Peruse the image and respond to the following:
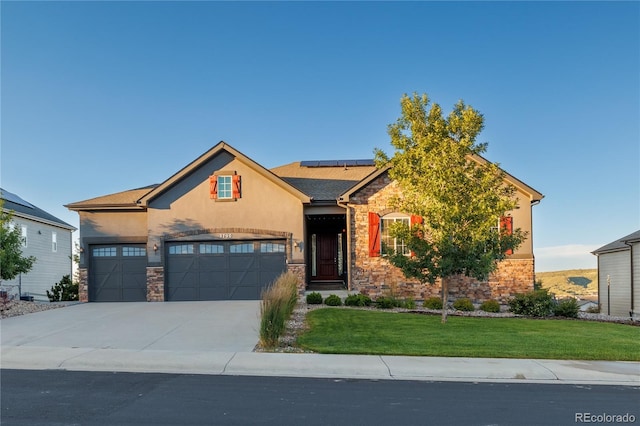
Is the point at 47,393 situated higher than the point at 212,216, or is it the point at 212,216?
the point at 212,216

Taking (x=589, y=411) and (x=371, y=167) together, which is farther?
(x=371, y=167)

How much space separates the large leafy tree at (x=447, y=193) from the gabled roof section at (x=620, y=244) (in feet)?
42.4

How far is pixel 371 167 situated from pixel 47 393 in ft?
66.0

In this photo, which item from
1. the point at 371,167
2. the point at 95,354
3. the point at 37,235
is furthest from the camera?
the point at 37,235

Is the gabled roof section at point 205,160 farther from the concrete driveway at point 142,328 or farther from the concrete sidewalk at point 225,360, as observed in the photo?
the concrete sidewalk at point 225,360

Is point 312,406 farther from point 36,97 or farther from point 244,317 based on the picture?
point 36,97

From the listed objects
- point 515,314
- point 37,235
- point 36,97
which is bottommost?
point 515,314

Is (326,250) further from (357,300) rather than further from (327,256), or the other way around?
(357,300)

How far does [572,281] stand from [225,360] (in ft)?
234

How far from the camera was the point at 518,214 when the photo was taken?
19.6 meters

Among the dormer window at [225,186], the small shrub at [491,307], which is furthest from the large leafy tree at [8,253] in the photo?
the small shrub at [491,307]

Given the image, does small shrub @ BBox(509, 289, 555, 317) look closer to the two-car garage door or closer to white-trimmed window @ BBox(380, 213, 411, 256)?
white-trimmed window @ BBox(380, 213, 411, 256)

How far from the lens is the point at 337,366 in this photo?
8.44 m

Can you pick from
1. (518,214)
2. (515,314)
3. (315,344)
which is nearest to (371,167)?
(518,214)
